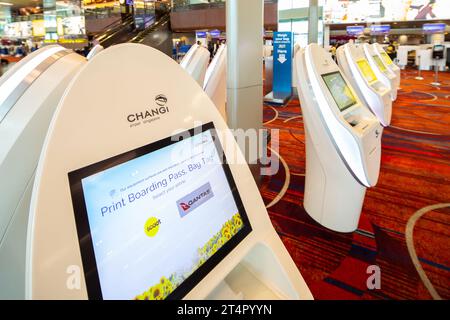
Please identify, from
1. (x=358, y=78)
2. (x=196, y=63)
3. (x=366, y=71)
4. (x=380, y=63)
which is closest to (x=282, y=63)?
(x=380, y=63)

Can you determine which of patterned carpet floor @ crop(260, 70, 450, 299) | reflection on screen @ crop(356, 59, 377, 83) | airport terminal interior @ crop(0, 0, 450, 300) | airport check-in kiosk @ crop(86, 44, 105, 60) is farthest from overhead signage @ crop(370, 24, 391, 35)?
airport check-in kiosk @ crop(86, 44, 105, 60)

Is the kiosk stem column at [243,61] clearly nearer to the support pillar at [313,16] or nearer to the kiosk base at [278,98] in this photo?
the kiosk base at [278,98]

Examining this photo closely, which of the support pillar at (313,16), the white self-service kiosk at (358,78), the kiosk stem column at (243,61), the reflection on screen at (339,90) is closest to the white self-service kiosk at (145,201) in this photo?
the reflection on screen at (339,90)

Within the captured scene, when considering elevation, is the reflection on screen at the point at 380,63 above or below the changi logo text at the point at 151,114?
above

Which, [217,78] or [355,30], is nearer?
[217,78]

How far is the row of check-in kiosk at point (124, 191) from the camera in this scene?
0.59 meters

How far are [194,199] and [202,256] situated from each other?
14 centimetres

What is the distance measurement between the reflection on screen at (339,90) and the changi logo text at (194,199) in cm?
155

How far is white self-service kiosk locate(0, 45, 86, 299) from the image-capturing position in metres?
0.81

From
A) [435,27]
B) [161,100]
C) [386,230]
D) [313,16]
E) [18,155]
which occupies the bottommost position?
[386,230]

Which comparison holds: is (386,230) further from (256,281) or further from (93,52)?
(93,52)

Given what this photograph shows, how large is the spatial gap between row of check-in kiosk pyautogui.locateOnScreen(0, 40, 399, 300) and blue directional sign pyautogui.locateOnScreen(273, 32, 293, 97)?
731cm

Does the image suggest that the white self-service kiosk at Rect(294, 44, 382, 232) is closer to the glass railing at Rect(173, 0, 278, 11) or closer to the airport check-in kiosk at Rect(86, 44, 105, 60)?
the airport check-in kiosk at Rect(86, 44, 105, 60)

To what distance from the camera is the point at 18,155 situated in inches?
32.0
